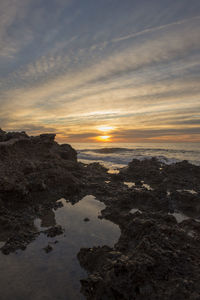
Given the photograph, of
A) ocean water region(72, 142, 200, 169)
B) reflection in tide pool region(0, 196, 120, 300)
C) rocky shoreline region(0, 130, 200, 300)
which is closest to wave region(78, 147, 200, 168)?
ocean water region(72, 142, 200, 169)

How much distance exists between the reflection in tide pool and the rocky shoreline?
0.33 m

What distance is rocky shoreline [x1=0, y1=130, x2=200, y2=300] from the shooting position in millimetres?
3028

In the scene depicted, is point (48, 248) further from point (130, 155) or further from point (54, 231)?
point (130, 155)

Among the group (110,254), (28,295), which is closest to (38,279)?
(28,295)

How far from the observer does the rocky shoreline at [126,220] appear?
3.03 meters

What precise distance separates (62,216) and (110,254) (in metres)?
3.56

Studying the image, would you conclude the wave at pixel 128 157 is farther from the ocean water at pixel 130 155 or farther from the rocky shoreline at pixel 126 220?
the rocky shoreline at pixel 126 220

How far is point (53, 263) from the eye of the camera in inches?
179

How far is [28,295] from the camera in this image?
3.63 metres

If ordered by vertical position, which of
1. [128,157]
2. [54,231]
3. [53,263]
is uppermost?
[128,157]

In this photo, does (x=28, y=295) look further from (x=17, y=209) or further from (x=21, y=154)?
(x=21, y=154)

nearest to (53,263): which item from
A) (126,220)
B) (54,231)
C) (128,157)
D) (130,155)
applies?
(54,231)

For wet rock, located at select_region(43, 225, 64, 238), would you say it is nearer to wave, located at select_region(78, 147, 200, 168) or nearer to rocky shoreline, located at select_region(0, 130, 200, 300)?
rocky shoreline, located at select_region(0, 130, 200, 300)

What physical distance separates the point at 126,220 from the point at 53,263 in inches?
128
